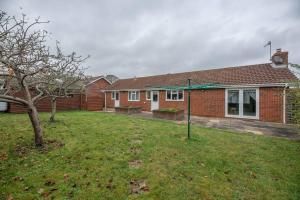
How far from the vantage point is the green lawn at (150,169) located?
Answer: 3.36 metres

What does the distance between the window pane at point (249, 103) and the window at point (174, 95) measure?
5597mm

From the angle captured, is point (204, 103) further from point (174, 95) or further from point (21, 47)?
point (21, 47)

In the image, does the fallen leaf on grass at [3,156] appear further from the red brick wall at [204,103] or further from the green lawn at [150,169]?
the red brick wall at [204,103]

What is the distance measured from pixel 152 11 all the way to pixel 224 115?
1007 centimetres

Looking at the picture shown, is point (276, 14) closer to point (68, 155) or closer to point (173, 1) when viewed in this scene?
point (173, 1)

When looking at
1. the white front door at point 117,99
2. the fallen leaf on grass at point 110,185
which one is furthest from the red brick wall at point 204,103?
the fallen leaf on grass at point 110,185

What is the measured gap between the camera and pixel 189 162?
185 inches

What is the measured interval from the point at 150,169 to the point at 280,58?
1498 cm

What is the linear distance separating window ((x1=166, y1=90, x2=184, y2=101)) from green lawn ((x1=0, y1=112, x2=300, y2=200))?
10.5 metres

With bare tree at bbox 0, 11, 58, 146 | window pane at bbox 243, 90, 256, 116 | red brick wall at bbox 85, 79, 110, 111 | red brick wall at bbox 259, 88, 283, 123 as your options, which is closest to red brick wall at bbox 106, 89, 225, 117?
window pane at bbox 243, 90, 256, 116

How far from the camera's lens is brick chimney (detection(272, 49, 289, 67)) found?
13.5 metres

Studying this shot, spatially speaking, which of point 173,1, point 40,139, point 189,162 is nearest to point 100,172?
point 189,162

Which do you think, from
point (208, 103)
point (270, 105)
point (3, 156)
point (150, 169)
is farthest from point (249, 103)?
point (3, 156)

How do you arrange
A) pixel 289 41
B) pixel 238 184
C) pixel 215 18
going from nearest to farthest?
pixel 238 184 → pixel 215 18 → pixel 289 41
